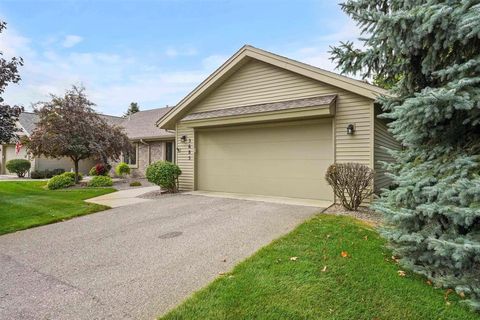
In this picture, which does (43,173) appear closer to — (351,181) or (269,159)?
(269,159)

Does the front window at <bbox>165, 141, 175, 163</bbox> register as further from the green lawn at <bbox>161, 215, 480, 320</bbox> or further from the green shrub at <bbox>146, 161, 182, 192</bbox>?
the green lawn at <bbox>161, 215, 480, 320</bbox>

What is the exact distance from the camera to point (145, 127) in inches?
757

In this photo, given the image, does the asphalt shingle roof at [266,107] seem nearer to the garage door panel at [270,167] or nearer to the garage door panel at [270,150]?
the garage door panel at [270,150]

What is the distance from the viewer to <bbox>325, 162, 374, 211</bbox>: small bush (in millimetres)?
6766

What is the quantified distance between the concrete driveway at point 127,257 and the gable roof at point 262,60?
3.42 meters

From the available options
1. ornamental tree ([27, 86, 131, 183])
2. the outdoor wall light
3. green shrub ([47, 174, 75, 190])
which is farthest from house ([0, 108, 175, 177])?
the outdoor wall light

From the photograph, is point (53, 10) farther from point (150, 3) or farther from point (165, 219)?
point (165, 219)

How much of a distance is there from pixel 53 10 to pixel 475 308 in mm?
12375

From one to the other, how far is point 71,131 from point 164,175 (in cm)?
583

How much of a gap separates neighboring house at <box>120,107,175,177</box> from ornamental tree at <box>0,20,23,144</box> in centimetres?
750

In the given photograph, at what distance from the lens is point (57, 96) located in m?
13.0

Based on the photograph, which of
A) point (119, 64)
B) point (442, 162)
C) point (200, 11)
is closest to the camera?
point (442, 162)

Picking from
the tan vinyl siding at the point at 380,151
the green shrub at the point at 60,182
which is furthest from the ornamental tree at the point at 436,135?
the green shrub at the point at 60,182

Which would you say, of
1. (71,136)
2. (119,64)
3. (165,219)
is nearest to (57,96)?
(71,136)
